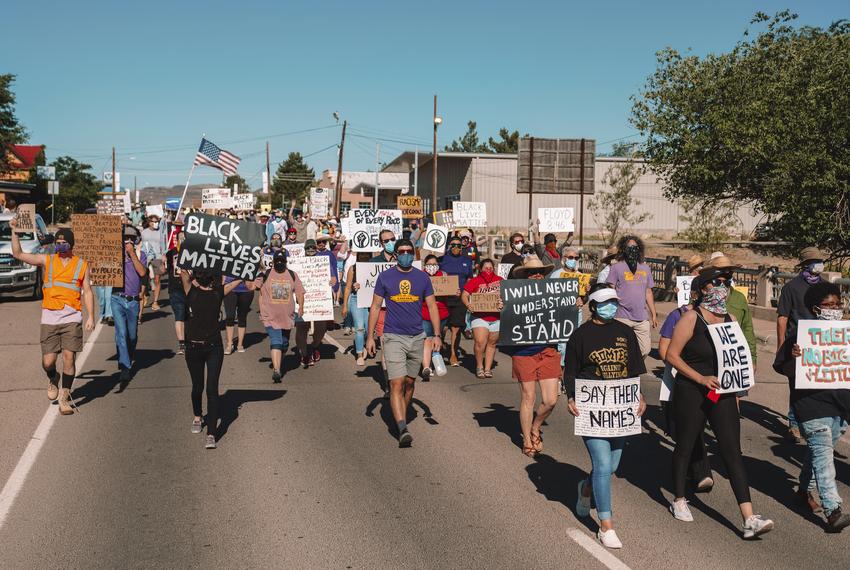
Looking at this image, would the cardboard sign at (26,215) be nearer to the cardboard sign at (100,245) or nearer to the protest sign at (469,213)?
the cardboard sign at (100,245)

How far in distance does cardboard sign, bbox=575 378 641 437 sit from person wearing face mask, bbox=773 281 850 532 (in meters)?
1.47

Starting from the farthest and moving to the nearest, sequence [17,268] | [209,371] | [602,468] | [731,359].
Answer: [17,268], [209,371], [731,359], [602,468]

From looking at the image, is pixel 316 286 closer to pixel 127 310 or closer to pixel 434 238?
pixel 127 310

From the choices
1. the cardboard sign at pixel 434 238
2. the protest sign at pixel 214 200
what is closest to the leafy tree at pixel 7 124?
the protest sign at pixel 214 200

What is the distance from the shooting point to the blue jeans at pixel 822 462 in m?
6.20

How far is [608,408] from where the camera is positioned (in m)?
5.96

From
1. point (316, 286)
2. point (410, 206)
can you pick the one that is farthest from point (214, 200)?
point (316, 286)

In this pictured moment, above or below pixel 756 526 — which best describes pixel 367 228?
above

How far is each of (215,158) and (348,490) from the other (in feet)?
73.6

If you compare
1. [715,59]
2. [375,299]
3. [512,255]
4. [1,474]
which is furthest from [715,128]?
[1,474]

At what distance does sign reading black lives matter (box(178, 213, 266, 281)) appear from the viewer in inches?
373

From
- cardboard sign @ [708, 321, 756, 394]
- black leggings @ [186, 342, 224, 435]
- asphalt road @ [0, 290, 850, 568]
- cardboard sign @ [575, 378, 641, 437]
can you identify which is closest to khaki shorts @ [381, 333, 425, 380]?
asphalt road @ [0, 290, 850, 568]

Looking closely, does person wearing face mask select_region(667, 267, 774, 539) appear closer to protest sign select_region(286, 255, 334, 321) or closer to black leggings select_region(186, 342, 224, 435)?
black leggings select_region(186, 342, 224, 435)

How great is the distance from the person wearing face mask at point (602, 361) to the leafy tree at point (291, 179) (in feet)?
393
